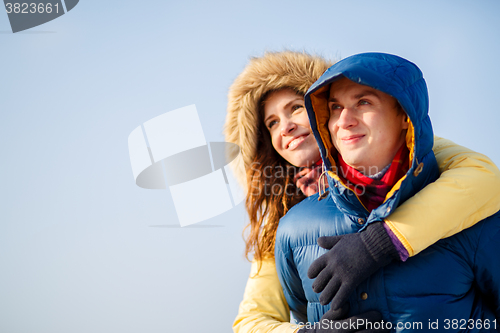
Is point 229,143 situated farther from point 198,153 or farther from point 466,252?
point 466,252

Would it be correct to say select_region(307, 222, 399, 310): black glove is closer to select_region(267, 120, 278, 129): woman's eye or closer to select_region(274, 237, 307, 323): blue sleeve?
select_region(274, 237, 307, 323): blue sleeve

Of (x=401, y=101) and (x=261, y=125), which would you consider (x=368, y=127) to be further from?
(x=261, y=125)

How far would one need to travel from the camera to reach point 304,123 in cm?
301

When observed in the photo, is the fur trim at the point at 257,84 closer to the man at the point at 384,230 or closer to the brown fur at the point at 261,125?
the brown fur at the point at 261,125

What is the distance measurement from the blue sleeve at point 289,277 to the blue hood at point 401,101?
1.54 feet

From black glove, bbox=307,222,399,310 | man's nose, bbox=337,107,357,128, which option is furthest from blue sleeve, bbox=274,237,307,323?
man's nose, bbox=337,107,357,128

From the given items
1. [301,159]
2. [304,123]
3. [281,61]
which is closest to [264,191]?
[301,159]

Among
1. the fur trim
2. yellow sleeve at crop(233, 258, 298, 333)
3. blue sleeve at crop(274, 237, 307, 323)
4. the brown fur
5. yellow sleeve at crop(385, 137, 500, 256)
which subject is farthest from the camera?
the fur trim

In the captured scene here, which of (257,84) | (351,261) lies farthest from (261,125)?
(351,261)

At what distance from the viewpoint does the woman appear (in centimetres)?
191

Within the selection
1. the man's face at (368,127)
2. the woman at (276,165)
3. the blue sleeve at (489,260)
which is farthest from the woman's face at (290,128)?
the blue sleeve at (489,260)

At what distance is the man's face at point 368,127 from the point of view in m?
1.92

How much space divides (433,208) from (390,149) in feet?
1.16

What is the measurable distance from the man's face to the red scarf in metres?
0.04
